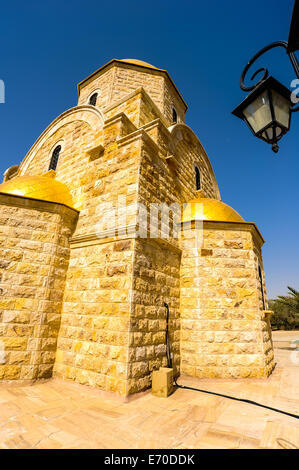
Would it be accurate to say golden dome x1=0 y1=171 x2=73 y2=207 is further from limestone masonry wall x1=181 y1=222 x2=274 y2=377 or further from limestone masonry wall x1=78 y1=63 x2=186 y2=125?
limestone masonry wall x1=78 y1=63 x2=186 y2=125

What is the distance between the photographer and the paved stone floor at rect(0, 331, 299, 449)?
8.27ft

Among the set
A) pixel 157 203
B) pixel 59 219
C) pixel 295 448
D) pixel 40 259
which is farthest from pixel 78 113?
pixel 295 448

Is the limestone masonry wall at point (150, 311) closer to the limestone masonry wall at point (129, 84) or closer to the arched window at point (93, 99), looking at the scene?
the limestone masonry wall at point (129, 84)

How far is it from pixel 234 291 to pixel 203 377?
2.06 m

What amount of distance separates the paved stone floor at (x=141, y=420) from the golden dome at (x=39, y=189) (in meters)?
4.05

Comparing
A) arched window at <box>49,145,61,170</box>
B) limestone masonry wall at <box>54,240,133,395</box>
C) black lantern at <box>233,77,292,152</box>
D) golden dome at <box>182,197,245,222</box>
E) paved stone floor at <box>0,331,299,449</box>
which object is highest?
arched window at <box>49,145,61,170</box>

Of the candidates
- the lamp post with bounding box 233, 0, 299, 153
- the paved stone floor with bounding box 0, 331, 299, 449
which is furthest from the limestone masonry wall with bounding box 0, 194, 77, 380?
the lamp post with bounding box 233, 0, 299, 153

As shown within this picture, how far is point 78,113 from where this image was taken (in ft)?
25.0

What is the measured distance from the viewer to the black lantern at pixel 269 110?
87.0 inches

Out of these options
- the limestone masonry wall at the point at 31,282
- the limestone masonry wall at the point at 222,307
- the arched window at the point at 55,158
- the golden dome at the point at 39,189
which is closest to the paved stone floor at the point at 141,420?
the limestone masonry wall at the point at 31,282

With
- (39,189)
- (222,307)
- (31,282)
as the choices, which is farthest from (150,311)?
(39,189)

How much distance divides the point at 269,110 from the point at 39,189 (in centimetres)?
524

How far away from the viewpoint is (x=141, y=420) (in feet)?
9.86

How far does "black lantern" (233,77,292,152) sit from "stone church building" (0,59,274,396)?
8.65ft
